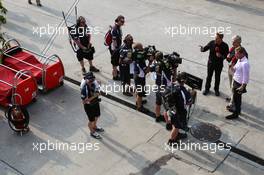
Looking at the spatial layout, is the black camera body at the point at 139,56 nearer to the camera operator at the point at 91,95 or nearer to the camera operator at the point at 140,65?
the camera operator at the point at 140,65

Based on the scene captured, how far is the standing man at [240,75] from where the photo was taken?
26.9 ft

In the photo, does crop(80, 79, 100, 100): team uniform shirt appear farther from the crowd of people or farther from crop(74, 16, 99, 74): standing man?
crop(74, 16, 99, 74): standing man

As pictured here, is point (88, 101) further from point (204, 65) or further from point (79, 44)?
point (204, 65)

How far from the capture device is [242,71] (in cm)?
823

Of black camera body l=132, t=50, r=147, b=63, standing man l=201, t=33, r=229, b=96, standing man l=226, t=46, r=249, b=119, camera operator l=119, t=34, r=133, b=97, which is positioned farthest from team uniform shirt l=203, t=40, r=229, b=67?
camera operator l=119, t=34, r=133, b=97

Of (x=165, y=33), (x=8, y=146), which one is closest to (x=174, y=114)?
(x=8, y=146)

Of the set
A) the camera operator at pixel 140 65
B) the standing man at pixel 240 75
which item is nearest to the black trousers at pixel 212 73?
the standing man at pixel 240 75

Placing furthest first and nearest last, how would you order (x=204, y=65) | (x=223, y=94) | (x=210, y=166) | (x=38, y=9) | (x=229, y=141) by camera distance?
(x=38, y=9) → (x=204, y=65) → (x=223, y=94) → (x=229, y=141) → (x=210, y=166)

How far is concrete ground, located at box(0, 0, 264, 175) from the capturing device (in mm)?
7707

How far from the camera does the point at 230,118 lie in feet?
29.1

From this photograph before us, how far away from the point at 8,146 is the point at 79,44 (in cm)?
323

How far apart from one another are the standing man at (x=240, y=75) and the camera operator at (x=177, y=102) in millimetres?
1356

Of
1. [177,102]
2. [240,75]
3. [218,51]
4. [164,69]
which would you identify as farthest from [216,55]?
[177,102]

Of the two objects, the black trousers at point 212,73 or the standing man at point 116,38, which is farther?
the standing man at point 116,38
